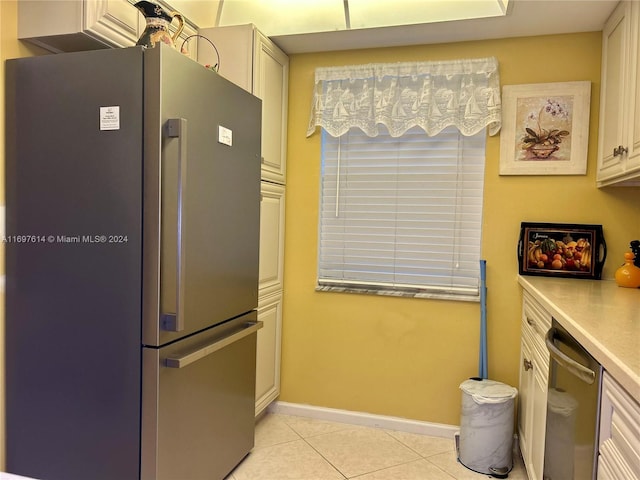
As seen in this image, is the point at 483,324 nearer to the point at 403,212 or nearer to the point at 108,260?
the point at 403,212

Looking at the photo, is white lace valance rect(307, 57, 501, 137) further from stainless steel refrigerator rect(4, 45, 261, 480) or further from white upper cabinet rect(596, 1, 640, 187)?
stainless steel refrigerator rect(4, 45, 261, 480)

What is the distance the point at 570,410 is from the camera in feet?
4.32

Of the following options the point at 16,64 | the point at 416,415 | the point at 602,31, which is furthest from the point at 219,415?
the point at 602,31

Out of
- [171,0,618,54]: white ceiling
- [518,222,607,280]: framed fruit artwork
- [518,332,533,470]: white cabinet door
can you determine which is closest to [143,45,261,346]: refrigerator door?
[171,0,618,54]: white ceiling

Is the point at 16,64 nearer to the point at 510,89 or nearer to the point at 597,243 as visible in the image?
the point at 510,89

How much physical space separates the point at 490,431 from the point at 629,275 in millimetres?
968

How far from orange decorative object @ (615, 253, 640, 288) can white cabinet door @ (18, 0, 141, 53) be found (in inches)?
93.2

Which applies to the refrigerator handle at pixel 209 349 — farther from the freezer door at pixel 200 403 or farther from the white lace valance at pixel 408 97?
the white lace valance at pixel 408 97

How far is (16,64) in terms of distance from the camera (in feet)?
5.10

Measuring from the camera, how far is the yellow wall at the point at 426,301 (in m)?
2.32

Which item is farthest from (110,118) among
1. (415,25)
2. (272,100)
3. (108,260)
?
(415,25)

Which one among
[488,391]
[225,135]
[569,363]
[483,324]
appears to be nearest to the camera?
[569,363]

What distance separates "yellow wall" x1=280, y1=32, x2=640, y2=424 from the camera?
2.32 metres

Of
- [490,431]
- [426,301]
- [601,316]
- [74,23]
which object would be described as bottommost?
[490,431]
